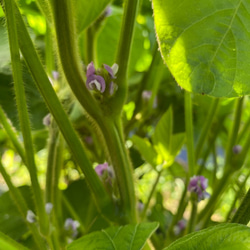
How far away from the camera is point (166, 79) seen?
0.66m

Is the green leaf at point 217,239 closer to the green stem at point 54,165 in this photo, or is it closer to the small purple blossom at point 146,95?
the green stem at point 54,165

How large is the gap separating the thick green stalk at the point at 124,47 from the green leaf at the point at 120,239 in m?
0.10

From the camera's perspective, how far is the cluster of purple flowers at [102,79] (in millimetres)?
290

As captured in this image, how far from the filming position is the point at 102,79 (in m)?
0.29

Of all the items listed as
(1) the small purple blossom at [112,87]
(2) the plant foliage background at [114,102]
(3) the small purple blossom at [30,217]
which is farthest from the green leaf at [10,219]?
(1) the small purple blossom at [112,87]

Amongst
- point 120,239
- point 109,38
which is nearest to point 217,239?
point 120,239

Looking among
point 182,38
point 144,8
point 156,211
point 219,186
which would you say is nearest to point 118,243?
point 182,38

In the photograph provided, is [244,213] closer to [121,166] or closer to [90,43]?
[121,166]

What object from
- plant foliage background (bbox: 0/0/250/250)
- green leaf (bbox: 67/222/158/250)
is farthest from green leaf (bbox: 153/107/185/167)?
green leaf (bbox: 67/222/158/250)

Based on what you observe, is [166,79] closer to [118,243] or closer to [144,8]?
[144,8]

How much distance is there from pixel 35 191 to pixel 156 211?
351 mm

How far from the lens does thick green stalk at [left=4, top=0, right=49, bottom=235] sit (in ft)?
0.81

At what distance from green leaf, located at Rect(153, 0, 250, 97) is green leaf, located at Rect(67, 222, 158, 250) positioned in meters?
0.09

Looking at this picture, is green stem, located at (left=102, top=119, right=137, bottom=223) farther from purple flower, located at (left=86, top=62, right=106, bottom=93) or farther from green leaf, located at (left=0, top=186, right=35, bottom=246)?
green leaf, located at (left=0, top=186, right=35, bottom=246)
